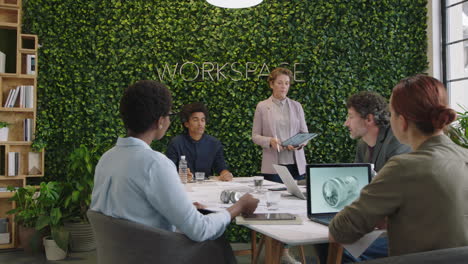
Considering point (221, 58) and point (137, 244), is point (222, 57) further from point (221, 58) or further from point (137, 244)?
point (137, 244)

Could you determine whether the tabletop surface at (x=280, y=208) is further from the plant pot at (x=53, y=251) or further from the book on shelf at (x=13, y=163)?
the book on shelf at (x=13, y=163)

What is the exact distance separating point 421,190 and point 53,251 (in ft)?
11.6

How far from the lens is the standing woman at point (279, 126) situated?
404cm

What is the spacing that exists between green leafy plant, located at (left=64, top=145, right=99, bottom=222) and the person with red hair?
10.2 ft

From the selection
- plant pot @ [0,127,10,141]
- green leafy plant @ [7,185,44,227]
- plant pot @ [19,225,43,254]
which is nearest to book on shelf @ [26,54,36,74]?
plant pot @ [0,127,10,141]

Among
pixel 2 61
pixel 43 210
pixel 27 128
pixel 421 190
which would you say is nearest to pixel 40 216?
pixel 43 210

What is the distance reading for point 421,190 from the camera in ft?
4.02

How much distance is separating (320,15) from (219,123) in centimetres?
176

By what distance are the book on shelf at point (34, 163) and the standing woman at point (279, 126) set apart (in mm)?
2186

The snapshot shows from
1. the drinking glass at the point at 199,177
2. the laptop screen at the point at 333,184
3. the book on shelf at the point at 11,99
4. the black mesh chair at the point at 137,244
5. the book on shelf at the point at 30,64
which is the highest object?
the book on shelf at the point at 30,64

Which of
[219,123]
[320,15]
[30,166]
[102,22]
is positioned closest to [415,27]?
[320,15]

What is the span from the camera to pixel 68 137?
4.41 m

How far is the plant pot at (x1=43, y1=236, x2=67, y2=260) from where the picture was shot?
384 centimetres

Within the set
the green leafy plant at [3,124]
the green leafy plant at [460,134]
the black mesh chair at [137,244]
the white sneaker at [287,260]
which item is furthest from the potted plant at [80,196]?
the green leafy plant at [460,134]
